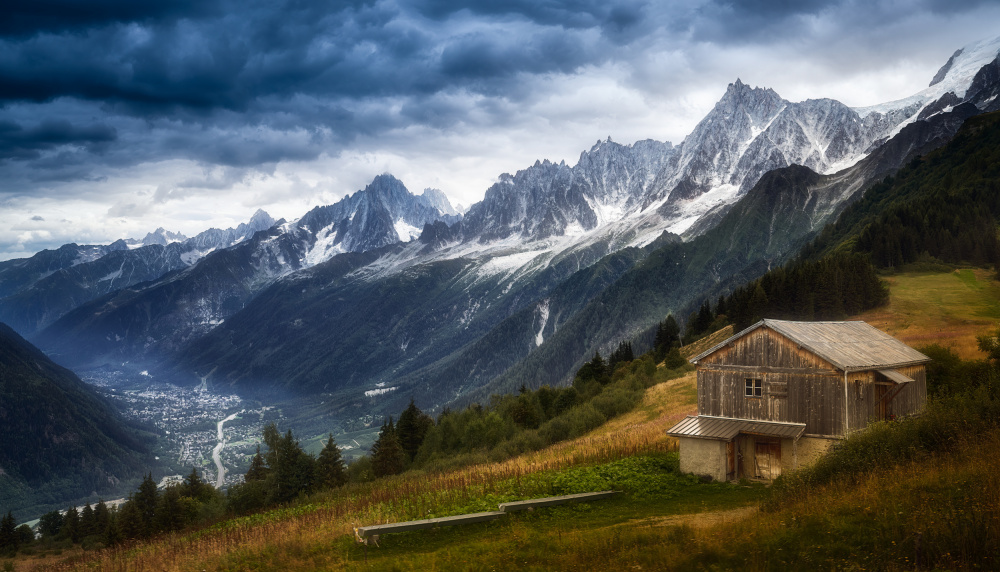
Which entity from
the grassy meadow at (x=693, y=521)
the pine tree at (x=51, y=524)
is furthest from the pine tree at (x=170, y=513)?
the pine tree at (x=51, y=524)

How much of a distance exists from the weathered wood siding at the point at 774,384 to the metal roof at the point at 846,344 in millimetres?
507

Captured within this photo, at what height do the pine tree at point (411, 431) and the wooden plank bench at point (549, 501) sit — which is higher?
the wooden plank bench at point (549, 501)

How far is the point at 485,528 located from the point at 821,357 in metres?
20.6

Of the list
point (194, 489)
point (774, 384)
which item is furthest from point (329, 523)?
point (194, 489)

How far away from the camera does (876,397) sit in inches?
1359

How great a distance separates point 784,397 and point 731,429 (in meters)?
3.60

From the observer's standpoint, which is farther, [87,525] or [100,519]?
[87,525]

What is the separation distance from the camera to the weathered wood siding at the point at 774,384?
31875mm

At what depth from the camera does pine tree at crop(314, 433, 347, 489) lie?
6807 cm

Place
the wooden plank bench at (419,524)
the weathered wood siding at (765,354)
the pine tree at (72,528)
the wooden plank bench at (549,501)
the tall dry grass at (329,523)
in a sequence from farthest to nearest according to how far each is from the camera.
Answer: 1. the pine tree at (72,528)
2. the weathered wood siding at (765,354)
3. the wooden plank bench at (549,501)
4. the wooden plank bench at (419,524)
5. the tall dry grass at (329,523)

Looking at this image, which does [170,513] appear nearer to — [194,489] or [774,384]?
[194,489]

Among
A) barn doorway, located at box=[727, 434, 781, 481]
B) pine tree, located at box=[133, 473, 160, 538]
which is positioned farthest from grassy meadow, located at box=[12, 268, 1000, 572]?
pine tree, located at box=[133, 473, 160, 538]

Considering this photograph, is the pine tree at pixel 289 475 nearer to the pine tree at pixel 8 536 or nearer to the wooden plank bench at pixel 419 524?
the wooden plank bench at pixel 419 524

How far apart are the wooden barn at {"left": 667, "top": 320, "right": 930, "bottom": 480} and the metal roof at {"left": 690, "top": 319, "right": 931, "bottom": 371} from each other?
0.32ft
